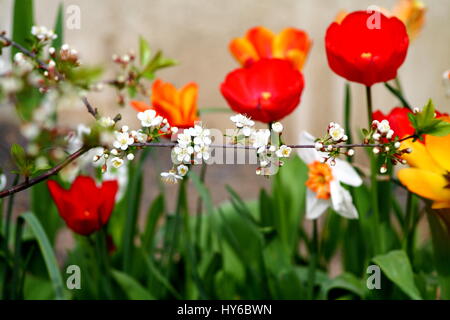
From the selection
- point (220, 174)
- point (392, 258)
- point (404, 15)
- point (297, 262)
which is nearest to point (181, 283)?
point (297, 262)

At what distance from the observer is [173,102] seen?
0.59m

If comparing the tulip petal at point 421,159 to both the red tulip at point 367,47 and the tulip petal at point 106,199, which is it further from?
the tulip petal at point 106,199

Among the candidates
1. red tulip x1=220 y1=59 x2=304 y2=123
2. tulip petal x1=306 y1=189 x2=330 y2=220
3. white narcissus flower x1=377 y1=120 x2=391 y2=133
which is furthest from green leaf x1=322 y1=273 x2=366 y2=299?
white narcissus flower x1=377 y1=120 x2=391 y2=133

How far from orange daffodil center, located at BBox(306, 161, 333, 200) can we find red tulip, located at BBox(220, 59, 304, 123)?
67 mm

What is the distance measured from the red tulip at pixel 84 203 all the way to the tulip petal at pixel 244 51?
0.19m

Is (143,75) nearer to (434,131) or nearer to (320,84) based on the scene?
(434,131)

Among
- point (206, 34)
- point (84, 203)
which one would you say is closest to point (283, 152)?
point (84, 203)

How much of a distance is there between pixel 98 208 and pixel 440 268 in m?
0.31

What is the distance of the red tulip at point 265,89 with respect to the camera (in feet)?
1.82

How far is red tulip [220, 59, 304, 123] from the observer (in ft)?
1.82

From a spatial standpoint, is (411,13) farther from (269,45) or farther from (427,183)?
(427,183)

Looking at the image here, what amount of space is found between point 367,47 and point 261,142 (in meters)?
0.19

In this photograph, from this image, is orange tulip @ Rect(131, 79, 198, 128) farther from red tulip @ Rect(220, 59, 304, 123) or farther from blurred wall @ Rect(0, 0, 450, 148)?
blurred wall @ Rect(0, 0, 450, 148)
